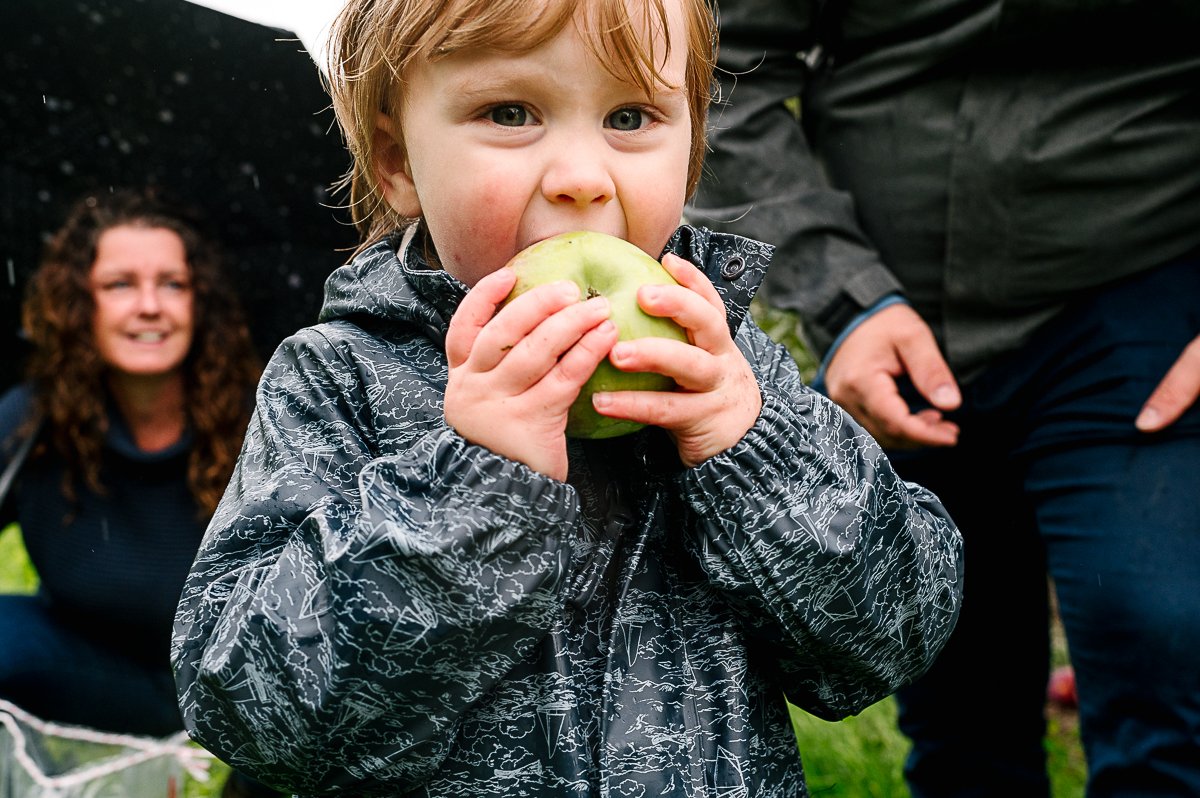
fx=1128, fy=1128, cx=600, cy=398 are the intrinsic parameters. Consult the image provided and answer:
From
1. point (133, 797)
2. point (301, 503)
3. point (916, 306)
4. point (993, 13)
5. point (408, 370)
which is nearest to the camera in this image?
point (301, 503)

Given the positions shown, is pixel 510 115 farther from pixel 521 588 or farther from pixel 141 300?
pixel 141 300

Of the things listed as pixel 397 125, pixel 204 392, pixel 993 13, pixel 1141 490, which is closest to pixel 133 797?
pixel 204 392

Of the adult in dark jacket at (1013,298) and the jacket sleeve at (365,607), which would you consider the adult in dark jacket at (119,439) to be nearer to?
the adult in dark jacket at (1013,298)

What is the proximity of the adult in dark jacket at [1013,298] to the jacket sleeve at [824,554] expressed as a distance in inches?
17.8

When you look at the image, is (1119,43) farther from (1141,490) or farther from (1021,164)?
(1141,490)

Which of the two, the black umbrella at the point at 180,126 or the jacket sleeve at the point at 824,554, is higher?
the black umbrella at the point at 180,126

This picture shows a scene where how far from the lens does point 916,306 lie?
216 centimetres

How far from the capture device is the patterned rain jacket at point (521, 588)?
1.17 metres

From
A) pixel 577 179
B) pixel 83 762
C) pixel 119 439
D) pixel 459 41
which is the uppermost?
pixel 459 41

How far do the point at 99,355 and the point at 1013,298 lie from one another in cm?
260

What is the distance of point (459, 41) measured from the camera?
4.24 feet

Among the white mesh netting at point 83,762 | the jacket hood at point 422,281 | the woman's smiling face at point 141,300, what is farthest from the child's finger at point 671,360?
the woman's smiling face at point 141,300

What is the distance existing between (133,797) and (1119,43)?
2.76m

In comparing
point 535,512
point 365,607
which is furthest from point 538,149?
point 365,607
